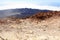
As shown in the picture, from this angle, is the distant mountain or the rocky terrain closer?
the rocky terrain

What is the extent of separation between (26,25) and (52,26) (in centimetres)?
223

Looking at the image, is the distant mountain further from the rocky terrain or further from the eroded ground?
the eroded ground

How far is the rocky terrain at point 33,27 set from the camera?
1645cm

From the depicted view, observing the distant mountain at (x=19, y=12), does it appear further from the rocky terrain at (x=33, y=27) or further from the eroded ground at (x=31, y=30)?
the eroded ground at (x=31, y=30)

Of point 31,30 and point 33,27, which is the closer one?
point 31,30

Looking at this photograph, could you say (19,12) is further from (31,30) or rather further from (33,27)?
(31,30)

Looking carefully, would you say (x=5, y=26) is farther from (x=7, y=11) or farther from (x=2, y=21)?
(x=7, y=11)

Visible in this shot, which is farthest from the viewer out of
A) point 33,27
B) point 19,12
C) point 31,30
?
point 19,12

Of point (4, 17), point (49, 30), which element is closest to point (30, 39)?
point (49, 30)

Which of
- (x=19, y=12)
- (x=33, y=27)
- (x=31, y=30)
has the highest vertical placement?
(x=31, y=30)

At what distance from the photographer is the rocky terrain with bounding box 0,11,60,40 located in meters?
16.5

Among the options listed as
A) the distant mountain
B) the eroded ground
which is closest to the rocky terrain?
the eroded ground

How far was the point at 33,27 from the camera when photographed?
1869cm

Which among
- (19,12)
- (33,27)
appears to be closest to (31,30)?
(33,27)
